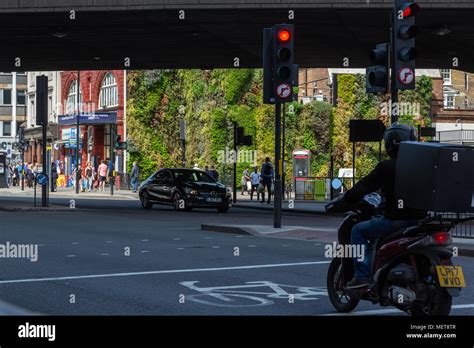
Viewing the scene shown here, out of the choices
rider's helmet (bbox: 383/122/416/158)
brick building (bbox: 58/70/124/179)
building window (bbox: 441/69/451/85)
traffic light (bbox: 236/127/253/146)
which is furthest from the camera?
building window (bbox: 441/69/451/85)

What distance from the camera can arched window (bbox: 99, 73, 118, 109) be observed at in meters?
69.2

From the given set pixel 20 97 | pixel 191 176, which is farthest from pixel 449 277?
pixel 20 97

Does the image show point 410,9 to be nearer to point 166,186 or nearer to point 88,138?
point 166,186

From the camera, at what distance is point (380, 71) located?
52.7 ft

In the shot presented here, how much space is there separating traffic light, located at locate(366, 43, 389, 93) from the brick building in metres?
52.6

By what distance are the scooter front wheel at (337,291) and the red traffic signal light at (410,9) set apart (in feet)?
24.0

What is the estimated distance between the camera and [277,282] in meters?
11.9

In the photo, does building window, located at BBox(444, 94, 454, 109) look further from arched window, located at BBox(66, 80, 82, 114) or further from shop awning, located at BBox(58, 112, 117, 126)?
arched window, located at BBox(66, 80, 82, 114)

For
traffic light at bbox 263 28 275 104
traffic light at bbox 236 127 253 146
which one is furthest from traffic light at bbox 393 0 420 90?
traffic light at bbox 236 127 253 146

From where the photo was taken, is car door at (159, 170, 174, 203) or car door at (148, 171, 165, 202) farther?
car door at (148, 171, 165, 202)

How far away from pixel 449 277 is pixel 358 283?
3.81ft

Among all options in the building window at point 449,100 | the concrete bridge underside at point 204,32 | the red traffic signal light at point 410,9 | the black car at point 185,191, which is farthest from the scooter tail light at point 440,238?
the building window at point 449,100
